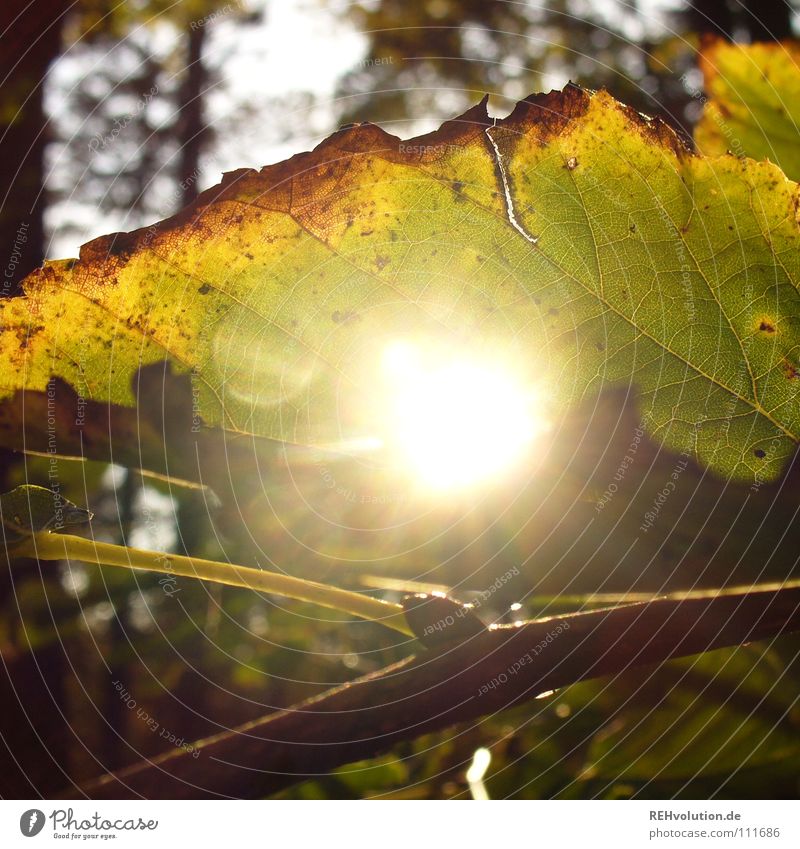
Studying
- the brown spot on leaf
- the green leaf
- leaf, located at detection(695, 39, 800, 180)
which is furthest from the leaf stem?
leaf, located at detection(695, 39, 800, 180)

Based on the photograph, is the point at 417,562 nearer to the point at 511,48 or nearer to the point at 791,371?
the point at 791,371

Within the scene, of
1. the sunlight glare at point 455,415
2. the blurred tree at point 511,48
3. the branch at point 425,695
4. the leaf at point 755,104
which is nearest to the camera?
the branch at point 425,695

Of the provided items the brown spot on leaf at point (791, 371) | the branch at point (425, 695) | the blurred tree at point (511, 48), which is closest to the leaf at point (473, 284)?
the brown spot on leaf at point (791, 371)

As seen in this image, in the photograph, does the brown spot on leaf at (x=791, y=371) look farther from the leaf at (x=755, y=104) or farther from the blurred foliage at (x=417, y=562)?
the leaf at (x=755, y=104)

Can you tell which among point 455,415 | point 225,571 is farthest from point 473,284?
point 225,571

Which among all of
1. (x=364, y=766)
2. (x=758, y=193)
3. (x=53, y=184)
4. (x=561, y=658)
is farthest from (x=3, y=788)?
(x=758, y=193)

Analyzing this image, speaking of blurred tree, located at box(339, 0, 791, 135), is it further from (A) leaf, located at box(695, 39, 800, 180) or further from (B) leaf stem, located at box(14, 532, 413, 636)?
(B) leaf stem, located at box(14, 532, 413, 636)
